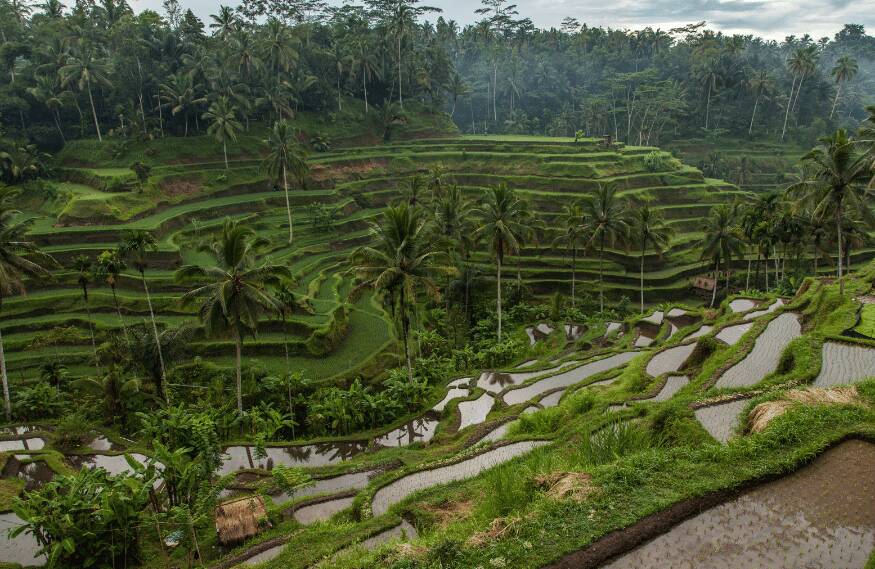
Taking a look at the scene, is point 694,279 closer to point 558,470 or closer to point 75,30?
point 558,470

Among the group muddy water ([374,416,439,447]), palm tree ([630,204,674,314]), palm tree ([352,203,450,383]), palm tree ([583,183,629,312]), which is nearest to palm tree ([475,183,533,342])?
palm tree ([583,183,629,312])

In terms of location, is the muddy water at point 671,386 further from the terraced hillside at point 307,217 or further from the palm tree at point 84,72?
the palm tree at point 84,72

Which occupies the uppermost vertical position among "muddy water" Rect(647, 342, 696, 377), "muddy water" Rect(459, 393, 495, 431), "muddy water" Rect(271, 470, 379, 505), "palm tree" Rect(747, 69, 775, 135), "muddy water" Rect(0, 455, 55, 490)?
"palm tree" Rect(747, 69, 775, 135)

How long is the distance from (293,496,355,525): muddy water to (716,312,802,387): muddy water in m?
12.2

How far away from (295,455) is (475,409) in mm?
7697

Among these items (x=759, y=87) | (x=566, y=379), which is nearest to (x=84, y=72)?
(x=566, y=379)

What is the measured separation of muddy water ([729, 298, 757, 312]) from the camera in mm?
29891

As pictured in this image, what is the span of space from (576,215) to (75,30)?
57108mm

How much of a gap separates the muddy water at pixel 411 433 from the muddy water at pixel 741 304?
65.2ft

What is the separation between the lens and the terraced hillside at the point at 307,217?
1143 inches

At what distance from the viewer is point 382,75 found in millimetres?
71875

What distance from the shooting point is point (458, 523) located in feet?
34.2

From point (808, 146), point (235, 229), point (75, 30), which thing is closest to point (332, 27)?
point (75, 30)

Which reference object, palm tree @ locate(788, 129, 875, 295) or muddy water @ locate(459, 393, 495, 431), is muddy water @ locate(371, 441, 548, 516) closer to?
muddy water @ locate(459, 393, 495, 431)
